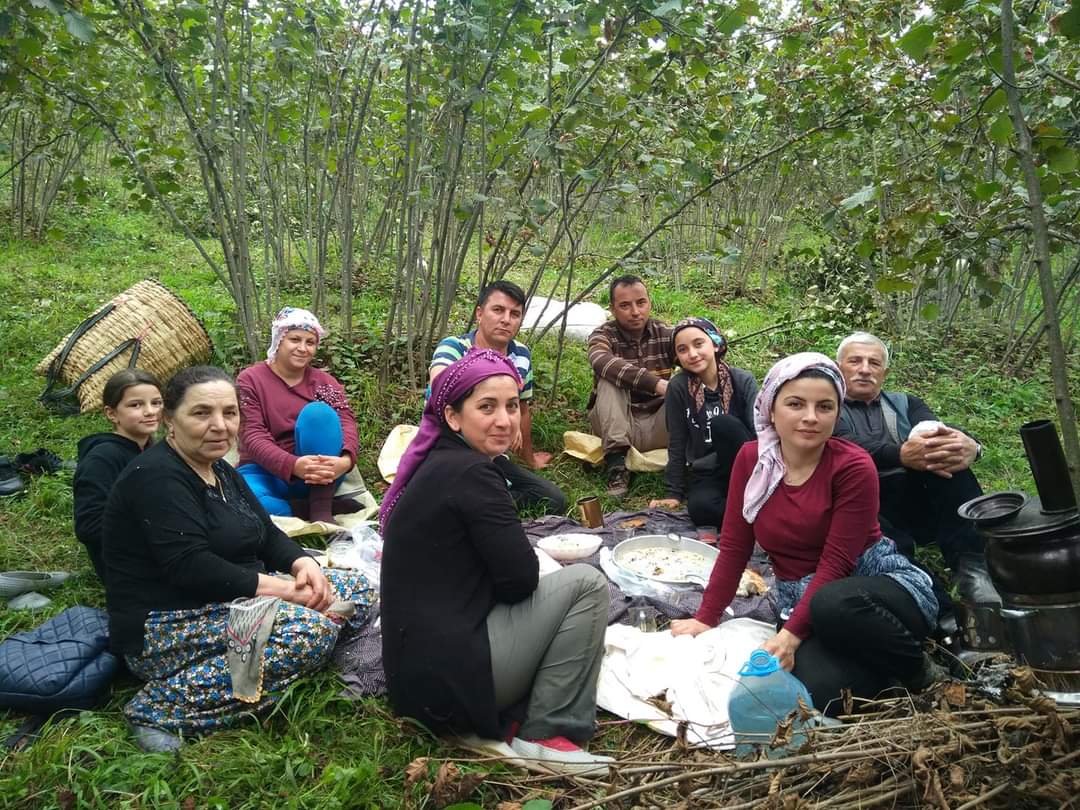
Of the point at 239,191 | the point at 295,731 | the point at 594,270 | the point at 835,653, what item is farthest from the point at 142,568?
the point at 594,270

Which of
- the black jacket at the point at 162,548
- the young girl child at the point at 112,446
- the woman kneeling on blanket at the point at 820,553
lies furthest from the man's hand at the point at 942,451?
the young girl child at the point at 112,446

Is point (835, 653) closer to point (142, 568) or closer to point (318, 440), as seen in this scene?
point (142, 568)

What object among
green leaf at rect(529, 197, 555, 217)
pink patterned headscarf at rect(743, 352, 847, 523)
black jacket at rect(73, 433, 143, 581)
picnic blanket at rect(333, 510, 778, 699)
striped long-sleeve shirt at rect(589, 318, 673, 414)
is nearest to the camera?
pink patterned headscarf at rect(743, 352, 847, 523)

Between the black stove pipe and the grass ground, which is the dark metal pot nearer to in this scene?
the black stove pipe

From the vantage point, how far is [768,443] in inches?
104

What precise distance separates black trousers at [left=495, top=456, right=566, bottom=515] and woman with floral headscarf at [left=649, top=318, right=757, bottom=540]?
1.91ft

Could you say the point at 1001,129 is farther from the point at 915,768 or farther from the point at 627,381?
the point at 627,381

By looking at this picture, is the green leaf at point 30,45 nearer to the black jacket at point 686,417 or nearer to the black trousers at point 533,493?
the black trousers at point 533,493

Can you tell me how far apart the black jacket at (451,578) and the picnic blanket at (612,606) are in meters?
0.42

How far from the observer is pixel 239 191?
4688 mm

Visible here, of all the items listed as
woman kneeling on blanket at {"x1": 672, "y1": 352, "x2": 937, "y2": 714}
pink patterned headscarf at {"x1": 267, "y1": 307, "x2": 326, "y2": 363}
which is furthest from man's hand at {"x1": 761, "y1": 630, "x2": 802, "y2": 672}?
pink patterned headscarf at {"x1": 267, "y1": 307, "x2": 326, "y2": 363}

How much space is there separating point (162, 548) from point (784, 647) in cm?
206

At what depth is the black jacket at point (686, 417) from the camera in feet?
13.8

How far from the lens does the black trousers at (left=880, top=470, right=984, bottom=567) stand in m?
3.09
